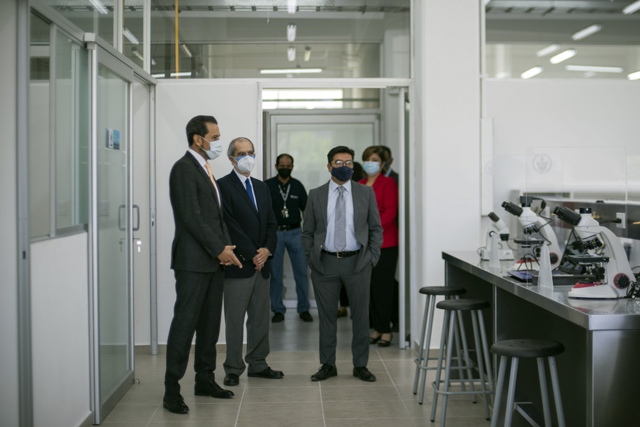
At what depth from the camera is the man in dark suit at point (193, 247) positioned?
341 cm

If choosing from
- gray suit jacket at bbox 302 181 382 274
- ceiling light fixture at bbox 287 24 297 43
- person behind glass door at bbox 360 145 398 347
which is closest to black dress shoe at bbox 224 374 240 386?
gray suit jacket at bbox 302 181 382 274

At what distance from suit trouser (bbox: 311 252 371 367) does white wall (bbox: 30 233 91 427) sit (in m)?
1.53

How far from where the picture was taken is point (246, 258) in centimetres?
389

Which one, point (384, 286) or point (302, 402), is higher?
point (384, 286)

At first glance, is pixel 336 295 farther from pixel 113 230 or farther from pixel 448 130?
pixel 448 130

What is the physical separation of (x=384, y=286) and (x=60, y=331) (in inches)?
112

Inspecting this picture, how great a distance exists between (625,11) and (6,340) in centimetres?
517

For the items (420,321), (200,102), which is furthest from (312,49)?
(420,321)

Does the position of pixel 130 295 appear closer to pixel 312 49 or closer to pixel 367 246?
pixel 367 246

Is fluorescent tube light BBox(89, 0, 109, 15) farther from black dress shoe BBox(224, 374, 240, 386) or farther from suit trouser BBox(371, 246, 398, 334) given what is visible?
suit trouser BBox(371, 246, 398, 334)

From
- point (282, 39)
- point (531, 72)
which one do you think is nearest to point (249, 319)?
point (282, 39)

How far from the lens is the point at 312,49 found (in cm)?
500

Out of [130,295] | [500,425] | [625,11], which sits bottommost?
[500,425]

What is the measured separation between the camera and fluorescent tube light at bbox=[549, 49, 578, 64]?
4902 millimetres
